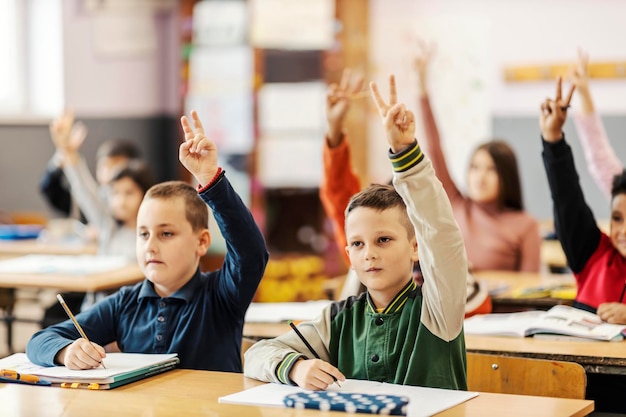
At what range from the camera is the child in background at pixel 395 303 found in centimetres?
186

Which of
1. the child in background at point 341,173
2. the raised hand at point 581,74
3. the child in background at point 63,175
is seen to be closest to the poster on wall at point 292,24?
the child in background at point 63,175

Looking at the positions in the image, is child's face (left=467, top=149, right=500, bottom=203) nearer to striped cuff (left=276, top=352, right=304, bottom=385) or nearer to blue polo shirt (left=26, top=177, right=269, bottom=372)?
blue polo shirt (left=26, top=177, right=269, bottom=372)

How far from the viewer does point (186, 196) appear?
253 cm

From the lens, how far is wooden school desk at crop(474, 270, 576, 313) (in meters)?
3.35

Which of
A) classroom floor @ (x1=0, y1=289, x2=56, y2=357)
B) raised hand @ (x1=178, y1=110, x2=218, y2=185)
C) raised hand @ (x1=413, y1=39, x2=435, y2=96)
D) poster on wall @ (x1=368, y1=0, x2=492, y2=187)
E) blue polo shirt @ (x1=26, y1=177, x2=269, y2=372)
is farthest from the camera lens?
poster on wall @ (x1=368, y1=0, x2=492, y2=187)

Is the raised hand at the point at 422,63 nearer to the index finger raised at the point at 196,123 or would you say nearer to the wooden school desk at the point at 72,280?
the wooden school desk at the point at 72,280

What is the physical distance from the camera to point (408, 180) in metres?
1.84

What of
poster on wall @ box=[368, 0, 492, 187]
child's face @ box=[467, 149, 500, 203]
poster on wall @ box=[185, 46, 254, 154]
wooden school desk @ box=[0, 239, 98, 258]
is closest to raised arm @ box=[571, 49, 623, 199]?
child's face @ box=[467, 149, 500, 203]

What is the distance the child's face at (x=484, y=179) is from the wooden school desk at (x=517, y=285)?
37 cm

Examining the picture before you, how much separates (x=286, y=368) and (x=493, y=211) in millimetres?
2517

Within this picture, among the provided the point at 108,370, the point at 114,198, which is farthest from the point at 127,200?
the point at 108,370

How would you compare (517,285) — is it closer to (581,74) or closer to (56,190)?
(581,74)

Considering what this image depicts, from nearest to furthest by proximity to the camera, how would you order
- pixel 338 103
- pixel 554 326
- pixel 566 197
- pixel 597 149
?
pixel 554 326 < pixel 566 197 < pixel 338 103 < pixel 597 149

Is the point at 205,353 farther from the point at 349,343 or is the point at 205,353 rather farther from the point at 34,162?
the point at 34,162
